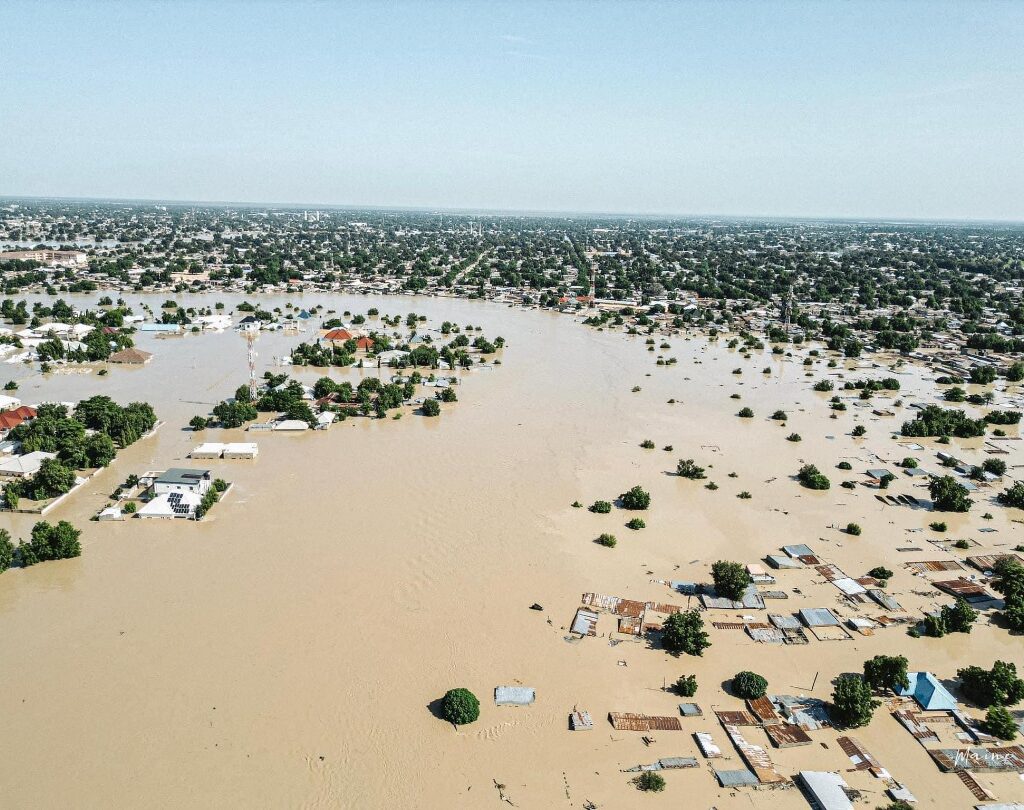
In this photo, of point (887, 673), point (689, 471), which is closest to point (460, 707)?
point (887, 673)

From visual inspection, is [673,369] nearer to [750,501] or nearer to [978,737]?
[750,501]

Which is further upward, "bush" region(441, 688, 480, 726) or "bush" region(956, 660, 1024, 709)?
"bush" region(956, 660, 1024, 709)

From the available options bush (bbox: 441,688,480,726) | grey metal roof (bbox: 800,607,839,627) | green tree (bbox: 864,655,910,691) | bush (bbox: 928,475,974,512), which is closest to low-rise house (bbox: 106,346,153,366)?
bush (bbox: 441,688,480,726)

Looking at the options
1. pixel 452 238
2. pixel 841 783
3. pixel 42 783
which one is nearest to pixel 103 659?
pixel 42 783

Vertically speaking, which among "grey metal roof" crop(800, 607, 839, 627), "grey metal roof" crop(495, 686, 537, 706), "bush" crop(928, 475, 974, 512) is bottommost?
"grey metal roof" crop(495, 686, 537, 706)

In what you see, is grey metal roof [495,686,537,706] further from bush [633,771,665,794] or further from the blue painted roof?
the blue painted roof

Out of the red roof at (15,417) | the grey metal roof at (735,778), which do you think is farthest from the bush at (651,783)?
the red roof at (15,417)

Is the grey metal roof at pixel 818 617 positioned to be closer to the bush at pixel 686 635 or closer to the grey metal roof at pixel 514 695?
the bush at pixel 686 635
